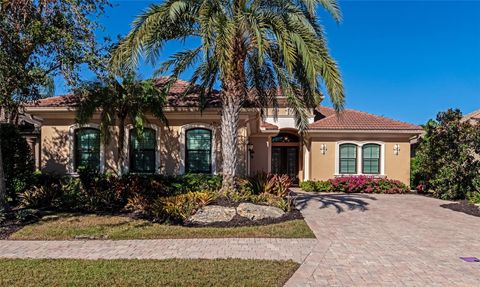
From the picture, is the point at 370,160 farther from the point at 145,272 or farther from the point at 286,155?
the point at 145,272

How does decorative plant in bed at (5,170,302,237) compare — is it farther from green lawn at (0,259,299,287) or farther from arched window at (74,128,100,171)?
green lawn at (0,259,299,287)

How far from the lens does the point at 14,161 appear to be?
13547mm

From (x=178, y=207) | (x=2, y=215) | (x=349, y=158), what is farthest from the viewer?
(x=349, y=158)

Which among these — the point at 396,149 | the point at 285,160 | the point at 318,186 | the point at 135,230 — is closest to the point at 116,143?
the point at 135,230

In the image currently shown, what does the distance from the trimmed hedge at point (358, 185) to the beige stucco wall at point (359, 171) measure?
0.84 metres

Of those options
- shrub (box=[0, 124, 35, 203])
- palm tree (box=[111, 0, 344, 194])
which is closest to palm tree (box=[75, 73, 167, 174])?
palm tree (box=[111, 0, 344, 194])

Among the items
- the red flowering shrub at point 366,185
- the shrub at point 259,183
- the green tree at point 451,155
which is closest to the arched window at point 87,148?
the shrub at point 259,183

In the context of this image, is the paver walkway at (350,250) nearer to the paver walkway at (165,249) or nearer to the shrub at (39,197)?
the paver walkway at (165,249)

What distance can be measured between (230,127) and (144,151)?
19.3 feet

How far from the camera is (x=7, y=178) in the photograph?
43.7 ft

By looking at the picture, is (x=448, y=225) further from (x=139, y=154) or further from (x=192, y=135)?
(x=139, y=154)

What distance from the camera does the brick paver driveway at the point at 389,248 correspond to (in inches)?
Result: 244

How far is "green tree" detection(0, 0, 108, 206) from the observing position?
9.20 meters

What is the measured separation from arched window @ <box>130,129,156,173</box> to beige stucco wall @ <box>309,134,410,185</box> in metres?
10.1
